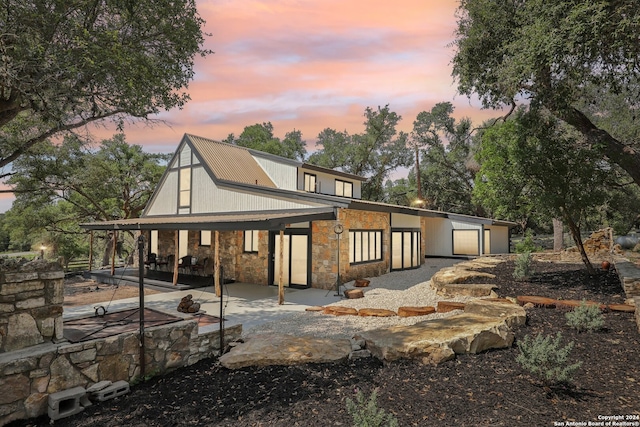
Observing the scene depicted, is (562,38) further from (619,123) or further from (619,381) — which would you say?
(619,123)

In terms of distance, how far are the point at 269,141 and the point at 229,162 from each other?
842 inches

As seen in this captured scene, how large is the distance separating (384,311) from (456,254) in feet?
50.7

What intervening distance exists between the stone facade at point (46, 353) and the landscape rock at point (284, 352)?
1.05m

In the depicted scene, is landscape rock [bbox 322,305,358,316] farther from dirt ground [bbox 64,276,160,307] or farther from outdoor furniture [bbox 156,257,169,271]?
outdoor furniture [bbox 156,257,169,271]

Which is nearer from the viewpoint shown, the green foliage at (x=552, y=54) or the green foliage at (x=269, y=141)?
the green foliage at (x=552, y=54)

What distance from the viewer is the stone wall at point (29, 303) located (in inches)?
162

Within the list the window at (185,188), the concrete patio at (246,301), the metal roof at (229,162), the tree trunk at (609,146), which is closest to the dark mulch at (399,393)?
the concrete patio at (246,301)

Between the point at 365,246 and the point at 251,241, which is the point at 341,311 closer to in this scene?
the point at 365,246

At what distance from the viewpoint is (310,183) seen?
58.6 ft

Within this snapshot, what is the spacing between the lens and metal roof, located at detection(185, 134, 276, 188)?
15312 mm

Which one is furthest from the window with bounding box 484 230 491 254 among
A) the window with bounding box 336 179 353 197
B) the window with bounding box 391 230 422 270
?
the window with bounding box 336 179 353 197

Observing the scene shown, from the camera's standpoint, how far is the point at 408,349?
4875 millimetres

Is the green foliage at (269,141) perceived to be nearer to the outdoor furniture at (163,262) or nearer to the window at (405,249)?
the outdoor furniture at (163,262)

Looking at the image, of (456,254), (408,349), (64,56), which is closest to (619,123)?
(456,254)
